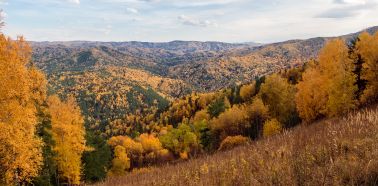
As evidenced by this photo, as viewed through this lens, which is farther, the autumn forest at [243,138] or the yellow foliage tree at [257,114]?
the yellow foliage tree at [257,114]

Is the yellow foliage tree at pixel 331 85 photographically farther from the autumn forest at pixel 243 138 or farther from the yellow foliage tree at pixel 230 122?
the yellow foliage tree at pixel 230 122

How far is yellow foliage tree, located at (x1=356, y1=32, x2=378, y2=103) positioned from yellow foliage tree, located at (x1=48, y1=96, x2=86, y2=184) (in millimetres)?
33257

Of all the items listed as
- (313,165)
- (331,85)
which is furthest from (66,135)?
(313,165)

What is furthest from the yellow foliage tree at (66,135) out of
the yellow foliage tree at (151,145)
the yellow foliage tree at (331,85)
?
the yellow foliage tree at (151,145)

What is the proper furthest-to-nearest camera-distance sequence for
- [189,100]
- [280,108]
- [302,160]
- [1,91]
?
[189,100] → [280,108] → [1,91] → [302,160]

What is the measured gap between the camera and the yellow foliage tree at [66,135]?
37.7m

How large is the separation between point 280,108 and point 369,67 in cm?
2033

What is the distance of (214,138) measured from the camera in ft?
243

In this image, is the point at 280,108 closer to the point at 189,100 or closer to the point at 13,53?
the point at 13,53

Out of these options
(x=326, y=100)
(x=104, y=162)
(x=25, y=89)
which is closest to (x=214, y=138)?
(x=104, y=162)

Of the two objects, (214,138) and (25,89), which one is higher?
(25,89)

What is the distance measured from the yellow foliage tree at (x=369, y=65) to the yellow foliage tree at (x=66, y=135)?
109ft

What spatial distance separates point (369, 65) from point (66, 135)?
37412mm

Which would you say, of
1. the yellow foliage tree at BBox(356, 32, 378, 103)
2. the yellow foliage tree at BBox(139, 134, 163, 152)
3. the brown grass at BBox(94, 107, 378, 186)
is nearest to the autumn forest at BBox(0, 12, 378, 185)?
the brown grass at BBox(94, 107, 378, 186)
